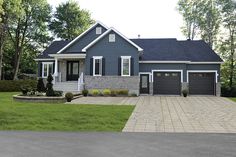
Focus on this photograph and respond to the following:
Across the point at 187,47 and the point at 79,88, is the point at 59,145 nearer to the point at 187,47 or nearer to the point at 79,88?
the point at 79,88

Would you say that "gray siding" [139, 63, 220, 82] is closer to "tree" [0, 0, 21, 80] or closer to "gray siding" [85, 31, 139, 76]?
"gray siding" [85, 31, 139, 76]

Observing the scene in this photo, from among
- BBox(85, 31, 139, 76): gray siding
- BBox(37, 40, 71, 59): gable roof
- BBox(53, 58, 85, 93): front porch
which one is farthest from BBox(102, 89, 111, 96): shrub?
BBox(37, 40, 71, 59): gable roof

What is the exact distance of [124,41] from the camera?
93.5 ft

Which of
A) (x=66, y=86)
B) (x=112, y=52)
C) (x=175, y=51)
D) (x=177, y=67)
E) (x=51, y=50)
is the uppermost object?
(x=51, y=50)

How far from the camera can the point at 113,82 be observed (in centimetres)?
2816

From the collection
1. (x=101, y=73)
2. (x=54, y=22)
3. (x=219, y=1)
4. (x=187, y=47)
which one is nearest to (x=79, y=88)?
(x=101, y=73)

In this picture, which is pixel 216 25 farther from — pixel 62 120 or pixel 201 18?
pixel 62 120

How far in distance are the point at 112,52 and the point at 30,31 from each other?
21.5 m

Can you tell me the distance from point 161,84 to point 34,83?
15.3 meters

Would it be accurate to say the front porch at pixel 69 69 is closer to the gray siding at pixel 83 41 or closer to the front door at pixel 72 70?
the front door at pixel 72 70

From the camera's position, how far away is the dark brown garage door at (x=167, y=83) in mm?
29844

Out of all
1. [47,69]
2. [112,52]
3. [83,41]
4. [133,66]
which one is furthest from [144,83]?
[47,69]

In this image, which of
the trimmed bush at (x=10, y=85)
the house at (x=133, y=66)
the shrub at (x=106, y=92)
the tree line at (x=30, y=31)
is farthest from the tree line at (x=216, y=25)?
the trimmed bush at (x=10, y=85)

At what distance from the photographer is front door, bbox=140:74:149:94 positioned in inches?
1186
